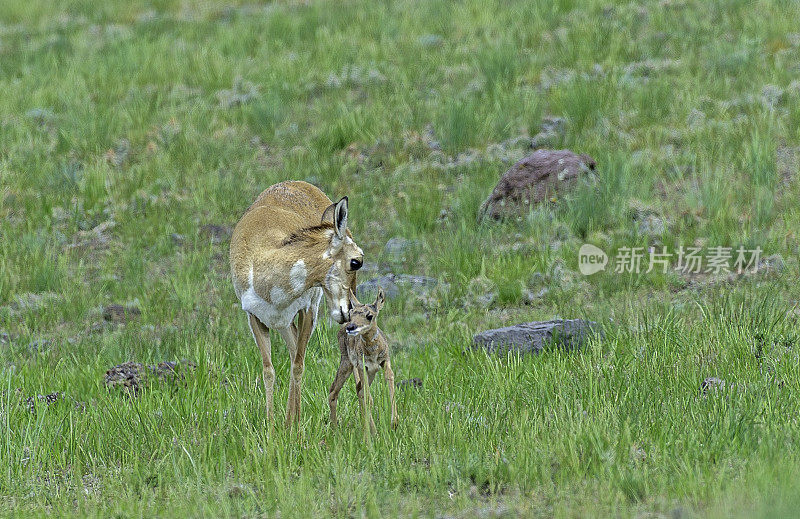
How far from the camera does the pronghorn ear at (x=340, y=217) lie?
16.8 ft

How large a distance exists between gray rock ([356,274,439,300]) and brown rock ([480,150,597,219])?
4.89ft

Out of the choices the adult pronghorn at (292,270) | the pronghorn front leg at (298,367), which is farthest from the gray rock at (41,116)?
the pronghorn front leg at (298,367)

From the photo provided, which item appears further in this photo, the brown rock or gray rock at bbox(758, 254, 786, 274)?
the brown rock

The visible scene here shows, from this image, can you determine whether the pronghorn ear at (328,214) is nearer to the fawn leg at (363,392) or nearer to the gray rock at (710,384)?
the fawn leg at (363,392)

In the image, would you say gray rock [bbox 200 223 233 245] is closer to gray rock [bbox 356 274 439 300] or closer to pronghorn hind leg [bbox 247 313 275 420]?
gray rock [bbox 356 274 439 300]

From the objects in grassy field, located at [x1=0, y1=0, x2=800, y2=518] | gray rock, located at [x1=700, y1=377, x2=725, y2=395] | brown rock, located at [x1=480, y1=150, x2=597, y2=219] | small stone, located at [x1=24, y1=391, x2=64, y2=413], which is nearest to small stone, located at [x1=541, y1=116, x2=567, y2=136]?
grassy field, located at [x1=0, y1=0, x2=800, y2=518]

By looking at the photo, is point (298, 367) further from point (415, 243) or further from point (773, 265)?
point (773, 265)

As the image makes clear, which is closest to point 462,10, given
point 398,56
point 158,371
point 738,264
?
point 398,56

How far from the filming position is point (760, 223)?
1039 centimetres

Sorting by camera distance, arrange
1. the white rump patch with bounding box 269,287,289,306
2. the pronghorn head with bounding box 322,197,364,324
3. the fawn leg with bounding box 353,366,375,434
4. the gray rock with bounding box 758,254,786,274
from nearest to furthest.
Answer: the pronghorn head with bounding box 322,197,364,324 < the fawn leg with bounding box 353,366,375,434 < the white rump patch with bounding box 269,287,289,306 < the gray rock with bounding box 758,254,786,274

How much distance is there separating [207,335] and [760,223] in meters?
5.71

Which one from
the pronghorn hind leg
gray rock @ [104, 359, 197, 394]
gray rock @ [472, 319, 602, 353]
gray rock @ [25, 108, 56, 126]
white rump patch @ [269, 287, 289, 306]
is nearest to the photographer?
white rump patch @ [269, 287, 289, 306]

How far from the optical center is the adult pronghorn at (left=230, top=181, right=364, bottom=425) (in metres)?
5.30

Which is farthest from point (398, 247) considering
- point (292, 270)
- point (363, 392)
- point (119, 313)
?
point (363, 392)
